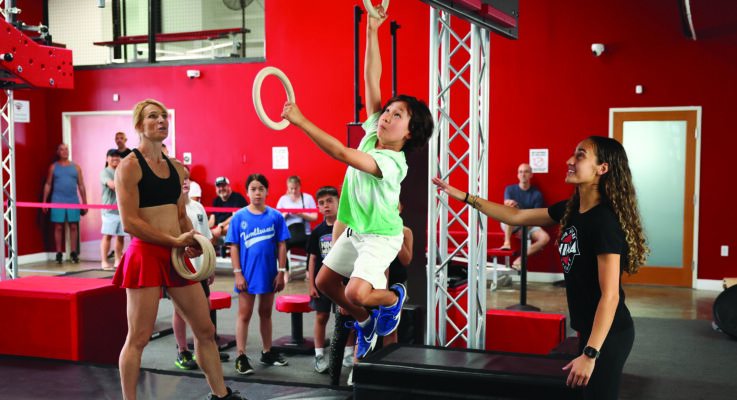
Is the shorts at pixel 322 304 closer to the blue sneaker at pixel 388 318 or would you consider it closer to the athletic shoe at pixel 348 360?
the athletic shoe at pixel 348 360

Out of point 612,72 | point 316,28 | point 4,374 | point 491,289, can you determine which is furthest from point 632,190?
point 316,28

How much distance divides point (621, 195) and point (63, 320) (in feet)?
11.5

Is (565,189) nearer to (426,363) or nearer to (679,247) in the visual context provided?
(679,247)

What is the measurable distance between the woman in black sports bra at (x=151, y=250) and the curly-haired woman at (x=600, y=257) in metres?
1.76

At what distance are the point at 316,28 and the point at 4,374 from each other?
6584 mm

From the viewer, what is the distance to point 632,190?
2.48 metres

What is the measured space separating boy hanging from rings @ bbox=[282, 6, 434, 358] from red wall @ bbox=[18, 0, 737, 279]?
4.65 meters

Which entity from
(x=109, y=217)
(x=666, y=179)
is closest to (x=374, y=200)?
(x=666, y=179)

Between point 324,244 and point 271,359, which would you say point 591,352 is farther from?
point 271,359

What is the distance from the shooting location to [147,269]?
10.4 feet

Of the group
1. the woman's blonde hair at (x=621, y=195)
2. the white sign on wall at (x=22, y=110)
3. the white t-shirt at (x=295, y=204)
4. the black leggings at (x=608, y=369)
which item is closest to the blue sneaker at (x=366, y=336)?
the black leggings at (x=608, y=369)

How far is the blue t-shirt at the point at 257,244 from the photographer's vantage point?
4.64 meters

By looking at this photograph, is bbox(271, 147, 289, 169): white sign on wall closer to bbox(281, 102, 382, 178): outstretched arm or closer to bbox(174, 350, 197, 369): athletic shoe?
bbox(174, 350, 197, 369): athletic shoe

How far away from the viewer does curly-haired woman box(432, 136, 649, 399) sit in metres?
2.32
